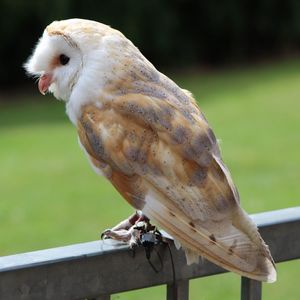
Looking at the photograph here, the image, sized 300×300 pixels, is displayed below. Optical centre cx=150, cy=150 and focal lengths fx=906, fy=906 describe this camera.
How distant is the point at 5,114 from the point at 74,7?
2647mm

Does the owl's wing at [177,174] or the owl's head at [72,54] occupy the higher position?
the owl's head at [72,54]

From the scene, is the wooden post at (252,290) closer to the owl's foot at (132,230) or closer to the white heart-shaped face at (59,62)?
the owl's foot at (132,230)

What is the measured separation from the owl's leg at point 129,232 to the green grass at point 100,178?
8.67ft

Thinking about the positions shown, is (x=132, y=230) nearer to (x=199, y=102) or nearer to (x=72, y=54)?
(x=72, y=54)

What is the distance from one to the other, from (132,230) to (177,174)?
22 centimetres

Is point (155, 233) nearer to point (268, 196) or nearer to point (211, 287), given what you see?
point (211, 287)

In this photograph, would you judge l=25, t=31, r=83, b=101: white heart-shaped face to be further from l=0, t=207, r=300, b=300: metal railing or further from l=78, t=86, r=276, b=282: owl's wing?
l=0, t=207, r=300, b=300: metal railing

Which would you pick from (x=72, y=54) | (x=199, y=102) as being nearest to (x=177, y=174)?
(x=72, y=54)

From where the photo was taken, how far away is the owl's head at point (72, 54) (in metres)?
3.02

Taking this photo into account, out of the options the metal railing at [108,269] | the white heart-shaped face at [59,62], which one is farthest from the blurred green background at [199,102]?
the metal railing at [108,269]

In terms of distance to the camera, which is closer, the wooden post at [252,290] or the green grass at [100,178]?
the wooden post at [252,290]

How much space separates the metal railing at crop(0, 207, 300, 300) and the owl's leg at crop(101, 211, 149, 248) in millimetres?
54

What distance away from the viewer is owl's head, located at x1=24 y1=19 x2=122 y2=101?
3023 mm

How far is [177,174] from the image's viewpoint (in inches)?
110
